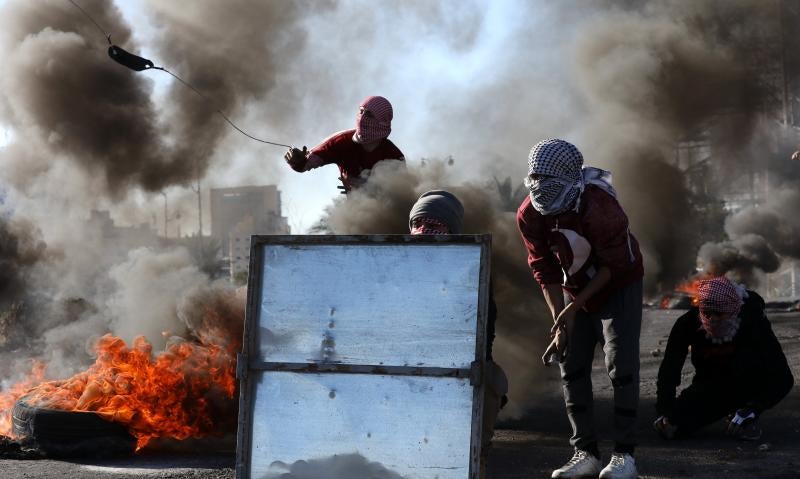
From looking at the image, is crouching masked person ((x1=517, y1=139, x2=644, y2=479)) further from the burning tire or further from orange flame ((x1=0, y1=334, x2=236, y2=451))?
the burning tire

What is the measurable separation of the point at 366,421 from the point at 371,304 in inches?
16.6

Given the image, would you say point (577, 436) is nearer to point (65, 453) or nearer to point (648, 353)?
point (65, 453)

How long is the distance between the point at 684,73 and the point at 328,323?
13984mm

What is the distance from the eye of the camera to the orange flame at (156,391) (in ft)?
18.2

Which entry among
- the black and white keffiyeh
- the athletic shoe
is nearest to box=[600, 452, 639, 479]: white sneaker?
the black and white keffiyeh

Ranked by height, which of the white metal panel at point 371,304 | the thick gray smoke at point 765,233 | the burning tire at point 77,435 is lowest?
the burning tire at point 77,435

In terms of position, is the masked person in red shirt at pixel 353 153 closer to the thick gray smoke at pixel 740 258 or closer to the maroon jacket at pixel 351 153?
the maroon jacket at pixel 351 153

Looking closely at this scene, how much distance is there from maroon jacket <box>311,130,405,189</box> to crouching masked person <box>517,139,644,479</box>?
7.92 ft

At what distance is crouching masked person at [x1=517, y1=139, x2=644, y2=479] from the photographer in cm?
407

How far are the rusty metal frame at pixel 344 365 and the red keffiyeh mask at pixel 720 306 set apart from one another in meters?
2.44

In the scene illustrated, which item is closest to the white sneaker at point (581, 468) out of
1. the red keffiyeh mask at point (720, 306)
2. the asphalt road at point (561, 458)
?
the asphalt road at point (561, 458)

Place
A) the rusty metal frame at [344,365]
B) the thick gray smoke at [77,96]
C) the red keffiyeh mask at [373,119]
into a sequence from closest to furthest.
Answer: the rusty metal frame at [344,365] → the red keffiyeh mask at [373,119] → the thick gray smoke at [77,96]

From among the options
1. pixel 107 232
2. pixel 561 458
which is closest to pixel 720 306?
pixel 561 458

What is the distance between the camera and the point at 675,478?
4.33 m
